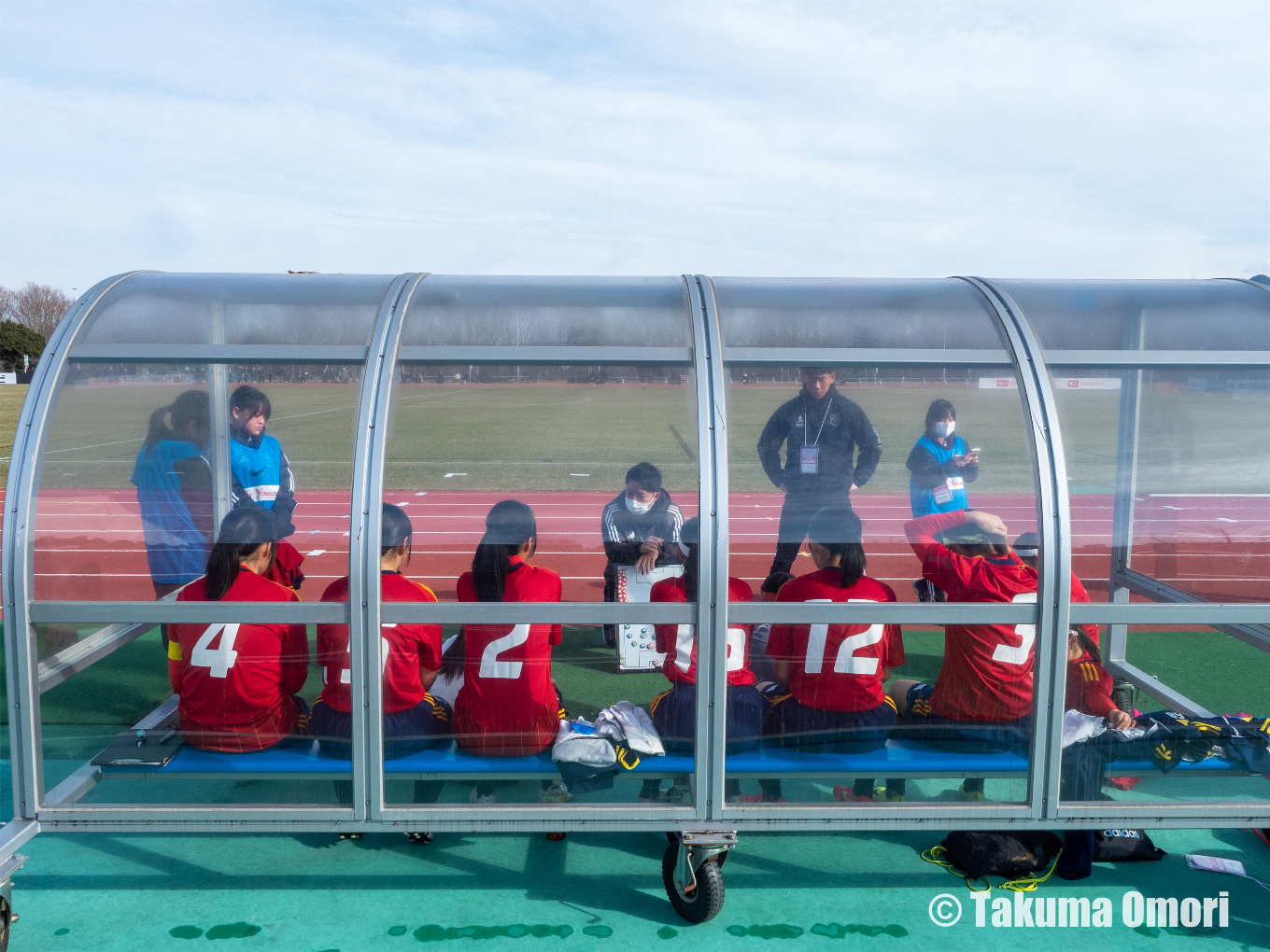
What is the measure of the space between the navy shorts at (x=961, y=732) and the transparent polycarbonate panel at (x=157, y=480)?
2.39 metres

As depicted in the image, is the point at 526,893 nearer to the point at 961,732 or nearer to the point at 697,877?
the point at 697,877

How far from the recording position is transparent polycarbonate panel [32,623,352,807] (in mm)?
3363

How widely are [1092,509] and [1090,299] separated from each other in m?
1.02

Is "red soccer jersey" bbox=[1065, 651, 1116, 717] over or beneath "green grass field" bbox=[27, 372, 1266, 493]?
beneath

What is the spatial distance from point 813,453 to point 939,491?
0.57 metres

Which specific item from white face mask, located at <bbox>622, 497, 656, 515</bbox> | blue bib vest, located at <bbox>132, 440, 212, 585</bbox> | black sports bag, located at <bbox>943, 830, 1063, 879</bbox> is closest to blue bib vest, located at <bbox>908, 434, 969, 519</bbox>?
white face mask, located at <bbox>622, 497, 656, 515</bbox>

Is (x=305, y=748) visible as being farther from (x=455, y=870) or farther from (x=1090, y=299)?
(x=1090, y=299)

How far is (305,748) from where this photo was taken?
3.46 meters

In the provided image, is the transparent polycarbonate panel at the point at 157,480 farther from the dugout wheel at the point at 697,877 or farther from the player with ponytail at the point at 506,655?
the dugout wheel at the point at 697,877

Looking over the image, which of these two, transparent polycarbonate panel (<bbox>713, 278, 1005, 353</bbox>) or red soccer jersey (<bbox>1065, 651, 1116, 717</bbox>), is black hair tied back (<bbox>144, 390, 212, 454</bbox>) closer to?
transparent polycarbonate panel (<bbox>713, 278, 1005, 353</bbox>)

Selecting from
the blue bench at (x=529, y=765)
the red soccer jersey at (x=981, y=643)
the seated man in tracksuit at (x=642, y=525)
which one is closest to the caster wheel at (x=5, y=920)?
the blue bench at (x=529, y=765)

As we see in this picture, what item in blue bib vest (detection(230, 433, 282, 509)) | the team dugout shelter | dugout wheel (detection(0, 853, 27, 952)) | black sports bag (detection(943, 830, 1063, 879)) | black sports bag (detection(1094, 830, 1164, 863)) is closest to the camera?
dugout wheel (detection(0, 853, 27, 952))

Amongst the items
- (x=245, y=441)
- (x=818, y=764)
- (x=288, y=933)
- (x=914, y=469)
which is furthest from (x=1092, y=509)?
(x=245, y=441)

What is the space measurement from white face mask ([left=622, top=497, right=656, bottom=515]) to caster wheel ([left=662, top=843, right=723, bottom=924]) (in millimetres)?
1344
